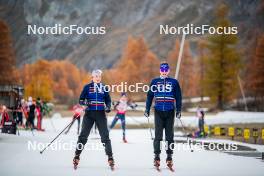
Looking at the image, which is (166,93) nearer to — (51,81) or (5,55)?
(5,55)

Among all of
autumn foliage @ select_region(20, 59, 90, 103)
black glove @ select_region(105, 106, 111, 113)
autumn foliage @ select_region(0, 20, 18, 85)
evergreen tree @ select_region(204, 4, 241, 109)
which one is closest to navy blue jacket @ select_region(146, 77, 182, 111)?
black glove @ select_region(105, 106, 111, 113)

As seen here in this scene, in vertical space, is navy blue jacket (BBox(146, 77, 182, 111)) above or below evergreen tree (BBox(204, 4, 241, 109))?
below

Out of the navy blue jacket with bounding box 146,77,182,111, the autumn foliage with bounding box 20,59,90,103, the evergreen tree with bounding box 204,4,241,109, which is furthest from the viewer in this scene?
the autumn foliage with bounding box 20,59,90,103

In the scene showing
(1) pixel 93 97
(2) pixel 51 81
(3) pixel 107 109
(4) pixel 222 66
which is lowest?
(3) pixel 107 109

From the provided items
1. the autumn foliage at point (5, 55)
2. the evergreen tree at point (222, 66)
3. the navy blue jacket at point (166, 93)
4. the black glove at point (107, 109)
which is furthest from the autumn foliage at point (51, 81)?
the navy blue jacket at point (166, 93)

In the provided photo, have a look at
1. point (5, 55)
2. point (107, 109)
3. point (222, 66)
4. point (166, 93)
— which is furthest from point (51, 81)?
point (166, 93)

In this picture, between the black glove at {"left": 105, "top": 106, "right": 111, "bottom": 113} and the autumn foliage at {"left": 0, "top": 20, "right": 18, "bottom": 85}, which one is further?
the autumn foliage at {"left": 0, "top": 20, "right": 18, "bottom": 85}

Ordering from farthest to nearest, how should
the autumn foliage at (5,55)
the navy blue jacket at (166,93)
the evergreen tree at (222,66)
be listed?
the evergreen tree at (222,66)
the autumn foliage at (5,55)
the navy blue jacket at (166,93)

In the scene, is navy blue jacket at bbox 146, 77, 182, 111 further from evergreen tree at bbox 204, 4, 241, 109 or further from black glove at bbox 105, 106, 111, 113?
evergreen tree at bbox 204, 4, 241, 109

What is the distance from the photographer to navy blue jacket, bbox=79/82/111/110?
A: 1071 cm

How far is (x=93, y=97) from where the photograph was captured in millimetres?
10734

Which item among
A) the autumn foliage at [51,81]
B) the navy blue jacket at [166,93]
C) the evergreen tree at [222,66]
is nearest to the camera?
the navy blue jacket at [166,93]

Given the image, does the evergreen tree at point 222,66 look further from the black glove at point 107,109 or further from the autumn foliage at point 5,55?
the black glove at point 107,109

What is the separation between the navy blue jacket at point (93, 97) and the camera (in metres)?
10.7
